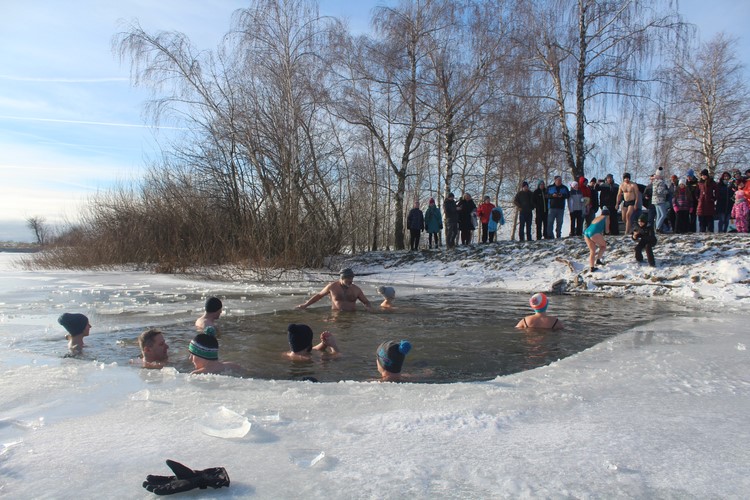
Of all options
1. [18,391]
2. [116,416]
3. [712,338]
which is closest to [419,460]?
[116,416]

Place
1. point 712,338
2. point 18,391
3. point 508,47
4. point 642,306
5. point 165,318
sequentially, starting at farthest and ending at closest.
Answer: point 508,47 < point 642,306 < point 165,318 < point 712,338 < point 18,391

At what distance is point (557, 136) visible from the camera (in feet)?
59.8

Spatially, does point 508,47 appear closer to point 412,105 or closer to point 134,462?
point 412,105

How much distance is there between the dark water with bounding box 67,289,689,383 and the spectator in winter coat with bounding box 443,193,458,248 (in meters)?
7.53

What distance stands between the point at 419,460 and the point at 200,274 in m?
13.5

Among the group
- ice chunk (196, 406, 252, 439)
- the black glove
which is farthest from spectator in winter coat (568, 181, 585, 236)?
the black glove

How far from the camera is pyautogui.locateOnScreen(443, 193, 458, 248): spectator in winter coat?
1770cm

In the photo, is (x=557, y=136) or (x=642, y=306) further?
(x=557, y=136)

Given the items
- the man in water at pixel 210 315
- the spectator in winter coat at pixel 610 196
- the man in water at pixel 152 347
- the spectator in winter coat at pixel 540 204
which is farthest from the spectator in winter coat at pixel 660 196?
the man in water at pixel 152 347

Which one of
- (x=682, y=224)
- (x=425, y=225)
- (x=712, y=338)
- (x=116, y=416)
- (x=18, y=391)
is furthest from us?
(x=425, y=225)

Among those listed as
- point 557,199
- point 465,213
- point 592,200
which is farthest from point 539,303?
point 465,213

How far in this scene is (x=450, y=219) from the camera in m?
18.0

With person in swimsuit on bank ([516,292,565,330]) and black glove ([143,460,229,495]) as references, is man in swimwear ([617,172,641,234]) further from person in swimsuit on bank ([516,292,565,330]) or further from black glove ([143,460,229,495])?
black glove ([143,460,229,495])

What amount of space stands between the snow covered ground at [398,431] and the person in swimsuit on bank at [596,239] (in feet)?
23.0
